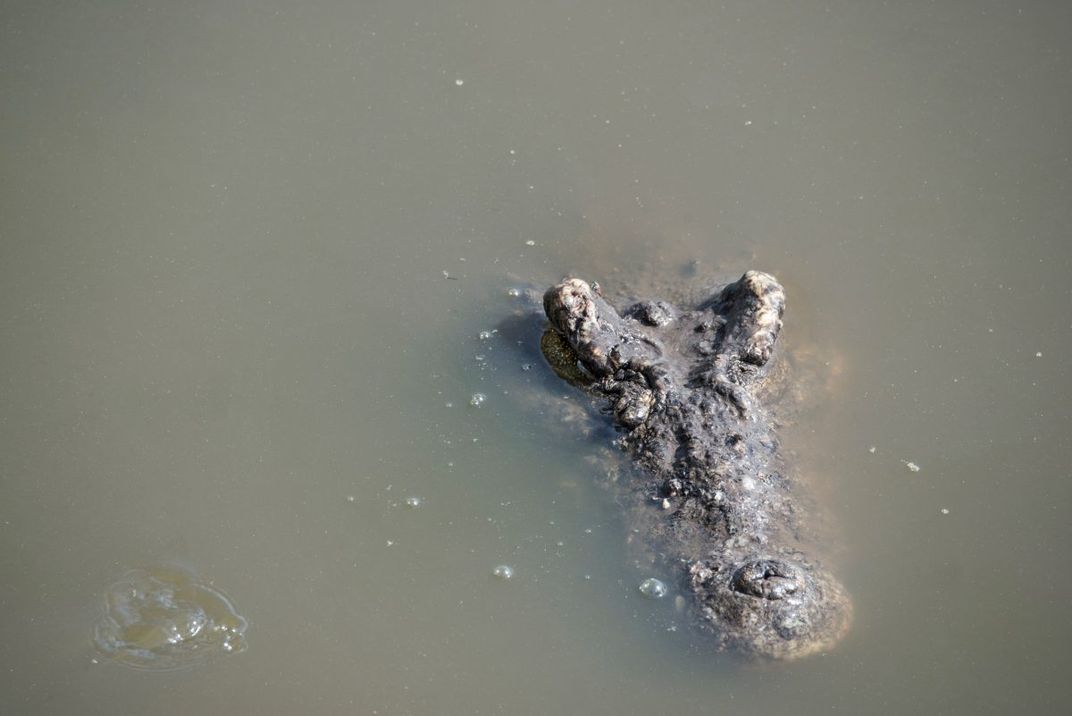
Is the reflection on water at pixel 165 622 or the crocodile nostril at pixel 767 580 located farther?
the reflection on water at pixel 165 622

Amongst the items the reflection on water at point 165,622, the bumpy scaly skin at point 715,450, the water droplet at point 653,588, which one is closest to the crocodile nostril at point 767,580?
the bumpy scaly skin at point 715,450

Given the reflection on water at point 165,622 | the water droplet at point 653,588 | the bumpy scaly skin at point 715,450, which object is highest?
the bumpy scaly skin at point 715,450

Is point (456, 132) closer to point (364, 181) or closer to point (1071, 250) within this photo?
point (364, 181)

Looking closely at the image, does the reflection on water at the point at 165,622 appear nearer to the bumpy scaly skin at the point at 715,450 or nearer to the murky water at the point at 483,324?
the murky water at the point at 483,324

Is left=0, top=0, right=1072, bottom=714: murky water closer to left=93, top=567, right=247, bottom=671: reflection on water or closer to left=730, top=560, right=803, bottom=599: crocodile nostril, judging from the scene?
left=93, top=567, right=247, bottom=671: reflection on water

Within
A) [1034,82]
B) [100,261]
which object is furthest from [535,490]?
[1034,82]

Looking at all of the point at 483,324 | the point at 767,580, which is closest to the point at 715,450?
the point at 767,580

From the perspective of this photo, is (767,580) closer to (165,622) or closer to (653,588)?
(653,588)

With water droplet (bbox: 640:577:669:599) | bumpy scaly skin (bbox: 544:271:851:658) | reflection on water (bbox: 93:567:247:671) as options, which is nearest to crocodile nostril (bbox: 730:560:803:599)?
bumpy scaly skin (bbox: 544:271:851:658)
